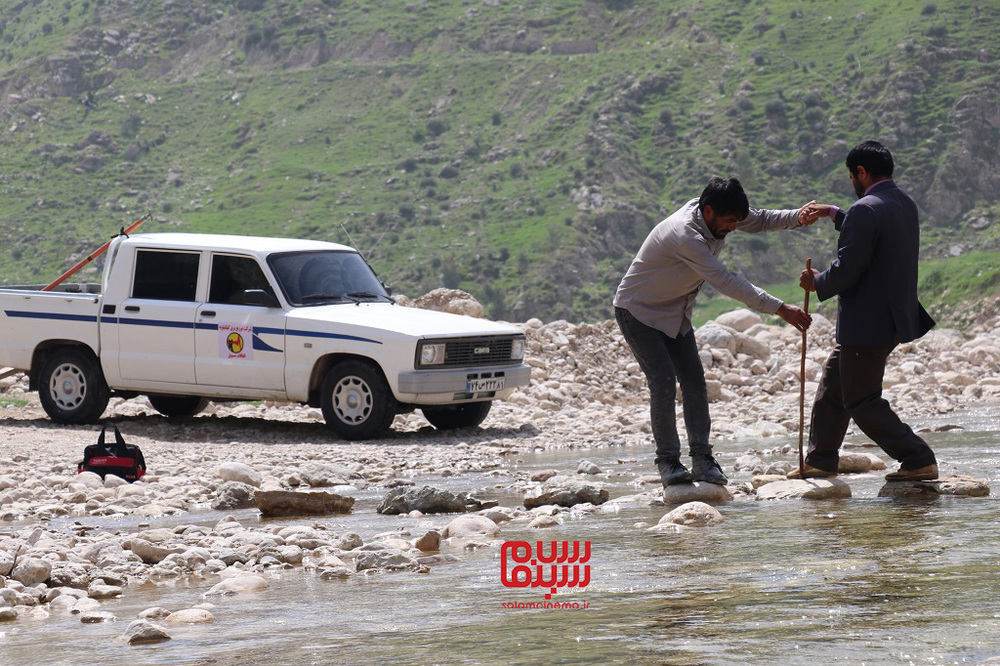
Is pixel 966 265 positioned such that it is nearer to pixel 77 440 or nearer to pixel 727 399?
pixel 727 399

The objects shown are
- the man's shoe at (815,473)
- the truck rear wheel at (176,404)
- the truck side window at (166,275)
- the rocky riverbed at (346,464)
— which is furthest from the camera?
the truck rear wheel at (176,404)

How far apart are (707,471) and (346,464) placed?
3.94 m

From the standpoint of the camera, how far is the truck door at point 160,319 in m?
13.4

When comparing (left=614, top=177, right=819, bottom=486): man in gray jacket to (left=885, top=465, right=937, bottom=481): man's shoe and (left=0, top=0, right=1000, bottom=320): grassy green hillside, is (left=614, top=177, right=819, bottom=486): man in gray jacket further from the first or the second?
(left=0, top=0, right=1000, bottom=320): grassy green hillside

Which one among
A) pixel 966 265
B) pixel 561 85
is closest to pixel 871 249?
pixel 966 265

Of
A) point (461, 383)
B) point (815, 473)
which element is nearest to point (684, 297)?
point (815, 473)

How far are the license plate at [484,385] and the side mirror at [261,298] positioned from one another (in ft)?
6.31

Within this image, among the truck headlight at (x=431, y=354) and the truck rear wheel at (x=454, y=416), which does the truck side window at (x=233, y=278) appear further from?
the truck rear wheel at (x=454, y=416)

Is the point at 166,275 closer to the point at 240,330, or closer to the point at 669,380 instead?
the point at 240,330

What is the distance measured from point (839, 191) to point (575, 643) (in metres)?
62.9

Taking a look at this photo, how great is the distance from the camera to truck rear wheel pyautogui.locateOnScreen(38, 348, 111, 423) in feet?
45.7

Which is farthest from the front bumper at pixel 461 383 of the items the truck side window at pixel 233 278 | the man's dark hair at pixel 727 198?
the man's dark hair at pixel 727 198

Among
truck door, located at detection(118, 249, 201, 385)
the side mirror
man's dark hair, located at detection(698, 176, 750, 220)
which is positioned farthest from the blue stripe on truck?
man's dark hair, located at detection(698, 176, 750, 220)

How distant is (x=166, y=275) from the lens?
13695 millimetres
